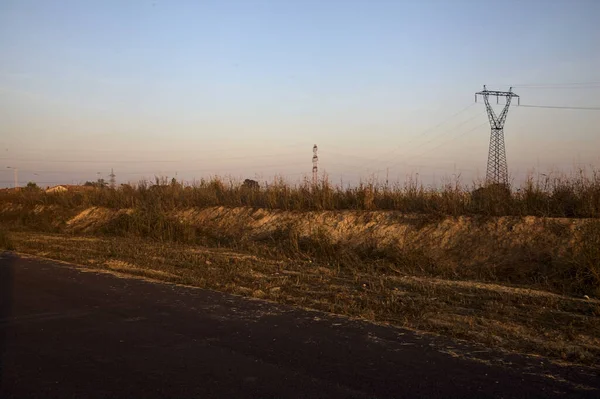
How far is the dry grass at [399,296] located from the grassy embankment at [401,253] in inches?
1.3

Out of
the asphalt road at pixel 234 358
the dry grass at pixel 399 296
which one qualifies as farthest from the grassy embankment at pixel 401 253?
the asphalt road at pixel 234 358

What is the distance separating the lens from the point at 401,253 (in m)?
13.0

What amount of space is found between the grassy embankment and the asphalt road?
950mm

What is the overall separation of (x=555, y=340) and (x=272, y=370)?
390cm

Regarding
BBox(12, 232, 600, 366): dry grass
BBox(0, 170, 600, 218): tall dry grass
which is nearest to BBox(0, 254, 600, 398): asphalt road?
BBox(12, 232, 600, 366): dry grass

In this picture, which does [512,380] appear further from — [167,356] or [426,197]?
[426,197]

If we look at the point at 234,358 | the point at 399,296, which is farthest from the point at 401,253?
the point at 234,358

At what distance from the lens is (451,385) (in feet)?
16.5

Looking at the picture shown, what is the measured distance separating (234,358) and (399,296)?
4342mm

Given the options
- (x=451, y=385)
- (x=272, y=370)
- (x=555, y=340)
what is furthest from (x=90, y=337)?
(x=555, y=340)

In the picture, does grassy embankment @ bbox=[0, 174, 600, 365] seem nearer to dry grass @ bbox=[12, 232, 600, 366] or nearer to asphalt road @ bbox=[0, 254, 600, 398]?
dry grass @ bbox=[12, 232, 600, 366]

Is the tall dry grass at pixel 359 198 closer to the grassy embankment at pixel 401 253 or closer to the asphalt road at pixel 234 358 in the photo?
the grassy embankment at pixel 401 253

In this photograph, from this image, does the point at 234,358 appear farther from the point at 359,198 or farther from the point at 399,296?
the point at 359,198

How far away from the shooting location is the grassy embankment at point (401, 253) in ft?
26.0
